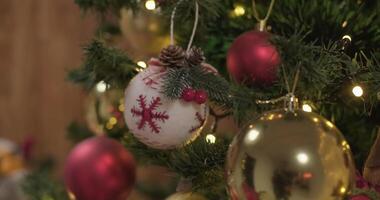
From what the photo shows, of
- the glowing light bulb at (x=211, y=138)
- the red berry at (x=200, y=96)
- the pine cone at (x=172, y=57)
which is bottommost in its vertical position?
the glowing light bulb at (x=211, y=138)

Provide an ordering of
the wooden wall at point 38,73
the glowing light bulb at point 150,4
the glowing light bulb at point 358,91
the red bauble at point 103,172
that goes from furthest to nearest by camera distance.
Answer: the wooden wall at point 38,73
the red bauble at point 103,172
the glowing light bulb at point 150,4
the glowing light bulb at point 358,91

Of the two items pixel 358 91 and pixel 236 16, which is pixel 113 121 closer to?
pixel 236 16

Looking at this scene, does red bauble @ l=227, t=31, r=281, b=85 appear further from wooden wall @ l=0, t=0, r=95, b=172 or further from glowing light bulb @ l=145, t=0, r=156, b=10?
wooden wall @ l=0, t=0, r=95, b=172

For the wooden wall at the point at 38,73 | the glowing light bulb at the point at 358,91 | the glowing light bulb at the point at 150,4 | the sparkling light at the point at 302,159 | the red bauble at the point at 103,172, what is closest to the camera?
the sparkling light at the point at 302,159

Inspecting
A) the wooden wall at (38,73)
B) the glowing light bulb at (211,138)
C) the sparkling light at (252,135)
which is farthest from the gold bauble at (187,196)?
the wooden wall at (38,73)

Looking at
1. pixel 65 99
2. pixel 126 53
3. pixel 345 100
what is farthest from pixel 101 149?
pixel 65 99

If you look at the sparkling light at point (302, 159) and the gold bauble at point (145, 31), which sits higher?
the gold bauble at point (145, 31)

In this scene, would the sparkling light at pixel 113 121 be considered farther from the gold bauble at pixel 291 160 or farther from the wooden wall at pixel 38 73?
the wooden wall at pixel 38 73

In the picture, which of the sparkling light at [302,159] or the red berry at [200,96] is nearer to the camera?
the sparkling light at [302,159]
